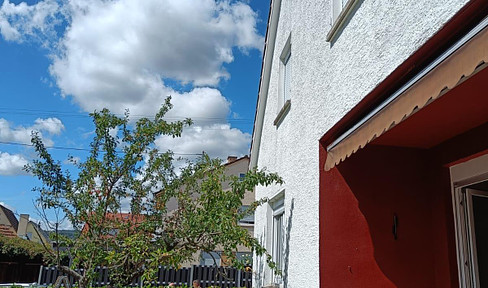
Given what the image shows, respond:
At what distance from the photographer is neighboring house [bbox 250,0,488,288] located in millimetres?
4270

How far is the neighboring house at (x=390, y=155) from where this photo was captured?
168 inches

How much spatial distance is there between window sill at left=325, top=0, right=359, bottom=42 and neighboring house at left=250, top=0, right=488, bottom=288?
18 mm

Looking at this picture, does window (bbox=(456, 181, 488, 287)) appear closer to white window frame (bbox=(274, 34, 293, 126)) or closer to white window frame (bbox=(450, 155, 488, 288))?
white window frame (bbox=(450, 155, 488, 288))

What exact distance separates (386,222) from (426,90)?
2.95 metres

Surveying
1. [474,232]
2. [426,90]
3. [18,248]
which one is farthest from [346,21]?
[18,248]

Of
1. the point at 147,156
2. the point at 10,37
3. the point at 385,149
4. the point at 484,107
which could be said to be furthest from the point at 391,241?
the point at 10,37

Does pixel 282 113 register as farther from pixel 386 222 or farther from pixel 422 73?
pixel 422 73

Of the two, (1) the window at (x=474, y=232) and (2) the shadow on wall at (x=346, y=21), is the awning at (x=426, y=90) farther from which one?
(1) the window at (x=474, y=232)

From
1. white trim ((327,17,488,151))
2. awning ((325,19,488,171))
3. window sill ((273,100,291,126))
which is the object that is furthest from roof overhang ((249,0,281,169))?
awning ((325,19,488,171))

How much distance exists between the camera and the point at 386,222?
6.09 metres

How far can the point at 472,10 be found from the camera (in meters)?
3.38

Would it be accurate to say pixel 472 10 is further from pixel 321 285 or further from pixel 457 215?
pixel 321 285

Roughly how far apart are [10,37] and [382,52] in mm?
22084

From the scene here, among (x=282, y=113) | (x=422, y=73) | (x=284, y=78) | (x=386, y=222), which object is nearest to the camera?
(x=422, y=73)
